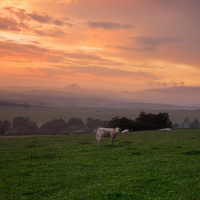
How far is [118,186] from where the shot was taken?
1212 cm

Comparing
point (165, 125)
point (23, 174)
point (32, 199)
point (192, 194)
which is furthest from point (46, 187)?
point (165, 125)

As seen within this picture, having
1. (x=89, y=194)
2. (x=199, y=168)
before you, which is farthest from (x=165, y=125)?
(x=89, y=194)

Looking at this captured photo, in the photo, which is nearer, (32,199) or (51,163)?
(32,199)

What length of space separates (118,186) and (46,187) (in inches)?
169

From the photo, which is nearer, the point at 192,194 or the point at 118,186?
the point at 192,194

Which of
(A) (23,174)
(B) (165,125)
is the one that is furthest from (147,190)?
(B) (165,125)

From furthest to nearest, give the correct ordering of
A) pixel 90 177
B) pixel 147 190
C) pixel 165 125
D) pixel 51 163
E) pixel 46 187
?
pixel 165 125, pixel 51 163, pixel 90 177, pixel 46 187, pixel 147 190

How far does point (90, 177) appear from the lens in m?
14.3

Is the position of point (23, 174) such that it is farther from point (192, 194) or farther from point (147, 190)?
point (192, 194)

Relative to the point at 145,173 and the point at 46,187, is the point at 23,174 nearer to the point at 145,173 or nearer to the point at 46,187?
the point at 46,187

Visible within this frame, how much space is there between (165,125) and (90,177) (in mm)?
83541

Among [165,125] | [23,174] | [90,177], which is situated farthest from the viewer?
[165,125]

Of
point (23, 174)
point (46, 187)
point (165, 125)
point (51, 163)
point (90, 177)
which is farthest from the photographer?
point (165, 125)

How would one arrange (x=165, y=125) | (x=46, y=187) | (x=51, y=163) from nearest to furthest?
(x=46, y=187), (x=51, y=163), (x=165, y=125)
